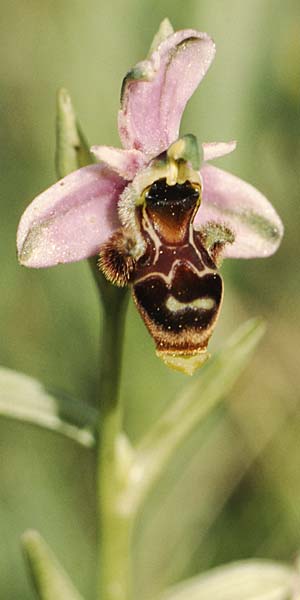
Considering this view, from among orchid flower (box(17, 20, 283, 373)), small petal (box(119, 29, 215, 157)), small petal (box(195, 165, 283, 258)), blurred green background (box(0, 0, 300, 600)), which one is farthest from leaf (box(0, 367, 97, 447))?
blurred green background (box(0, 0, 300, 600))

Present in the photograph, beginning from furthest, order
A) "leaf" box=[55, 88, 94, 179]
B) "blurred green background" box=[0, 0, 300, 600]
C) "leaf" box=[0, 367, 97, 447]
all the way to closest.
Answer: "blurred green background" box=[0, 0, 300, 600]
"leaf" box=[0, 367, 97, 447]
"leaf" box=[55, 88, 94, 179]

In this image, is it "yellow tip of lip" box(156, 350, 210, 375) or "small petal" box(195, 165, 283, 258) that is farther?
"small petal" box(195, 165, 283, 258)

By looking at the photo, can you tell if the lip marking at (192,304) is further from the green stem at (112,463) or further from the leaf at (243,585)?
the leaf at (243,585)

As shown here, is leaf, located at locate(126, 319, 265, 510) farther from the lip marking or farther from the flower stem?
the lip marking

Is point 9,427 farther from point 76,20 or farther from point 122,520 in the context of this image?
point 76,20

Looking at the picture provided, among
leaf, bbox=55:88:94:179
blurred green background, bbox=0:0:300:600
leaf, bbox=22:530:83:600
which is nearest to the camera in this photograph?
leaf, bbox=55:88:94:179

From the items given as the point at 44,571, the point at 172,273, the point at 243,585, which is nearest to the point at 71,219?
the point at 172,273

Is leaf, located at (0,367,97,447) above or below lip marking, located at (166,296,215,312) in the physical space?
below
